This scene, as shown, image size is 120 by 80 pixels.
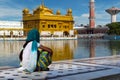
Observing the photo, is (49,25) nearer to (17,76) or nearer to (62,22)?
(62,22)

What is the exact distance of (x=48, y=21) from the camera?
58.2 metres

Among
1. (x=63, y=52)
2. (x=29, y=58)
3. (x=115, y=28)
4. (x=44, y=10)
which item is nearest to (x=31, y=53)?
(x=29, y=58)

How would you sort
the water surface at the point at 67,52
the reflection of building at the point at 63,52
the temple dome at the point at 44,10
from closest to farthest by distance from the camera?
the water surface at the point at 67,52, the reflection of building at the point at 63,52, the temple dome at the point at 44,10

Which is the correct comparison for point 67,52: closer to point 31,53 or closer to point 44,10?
point 31,53

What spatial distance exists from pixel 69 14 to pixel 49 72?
57424 millimetres

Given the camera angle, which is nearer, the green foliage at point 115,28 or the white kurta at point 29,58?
the white kurta at point 29,58

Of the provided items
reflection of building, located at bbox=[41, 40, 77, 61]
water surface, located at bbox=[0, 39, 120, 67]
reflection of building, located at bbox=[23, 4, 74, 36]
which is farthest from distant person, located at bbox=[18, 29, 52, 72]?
reflection of building, located at bbox=[23, 4, 74, 36]

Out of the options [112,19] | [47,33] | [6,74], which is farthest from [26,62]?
[112,19]

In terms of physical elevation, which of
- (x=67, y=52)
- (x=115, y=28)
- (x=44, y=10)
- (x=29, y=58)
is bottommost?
(x=67, y=52)

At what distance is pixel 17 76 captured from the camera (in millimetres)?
5086

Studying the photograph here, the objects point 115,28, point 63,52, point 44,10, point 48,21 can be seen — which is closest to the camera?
point 63,52

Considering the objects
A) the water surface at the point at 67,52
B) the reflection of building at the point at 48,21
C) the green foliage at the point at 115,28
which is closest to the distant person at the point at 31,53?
the water surface at the point at 67,52

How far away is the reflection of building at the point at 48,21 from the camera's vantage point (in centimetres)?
5700

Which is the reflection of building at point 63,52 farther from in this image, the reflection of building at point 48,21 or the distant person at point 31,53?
the reflection of building at point 48,21
